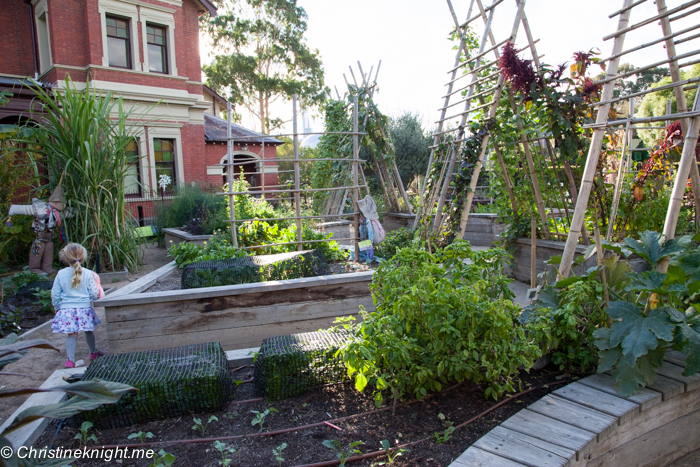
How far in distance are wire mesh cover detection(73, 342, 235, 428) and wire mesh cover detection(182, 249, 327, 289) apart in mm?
1538

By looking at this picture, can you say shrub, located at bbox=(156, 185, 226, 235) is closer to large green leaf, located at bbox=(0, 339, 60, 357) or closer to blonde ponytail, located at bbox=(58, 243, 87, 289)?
blonde ponytail, located at bbox=(58, 243, 87, 289)

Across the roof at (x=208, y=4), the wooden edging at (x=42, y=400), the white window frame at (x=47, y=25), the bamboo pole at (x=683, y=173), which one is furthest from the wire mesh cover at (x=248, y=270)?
the roof at (x=208, y=4)

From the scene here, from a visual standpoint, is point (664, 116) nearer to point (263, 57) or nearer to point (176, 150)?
point (176, 150)

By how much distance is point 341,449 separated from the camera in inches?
73.6

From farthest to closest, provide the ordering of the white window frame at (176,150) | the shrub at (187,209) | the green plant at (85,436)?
the white window frame at (176,150) < the shrub at (187,209) < the green plant at (85,436)

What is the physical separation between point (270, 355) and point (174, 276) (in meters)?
3.01

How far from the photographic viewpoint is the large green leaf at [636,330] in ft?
6.79

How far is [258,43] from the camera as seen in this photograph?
25.4 metres

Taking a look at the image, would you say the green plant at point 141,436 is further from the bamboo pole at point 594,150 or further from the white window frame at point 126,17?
the white window frame at point 126,17

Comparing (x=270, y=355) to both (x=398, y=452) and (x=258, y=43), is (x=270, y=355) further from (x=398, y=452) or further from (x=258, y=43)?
(x=258, y=43)

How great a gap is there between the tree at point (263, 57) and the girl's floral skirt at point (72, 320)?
2392 centimetres

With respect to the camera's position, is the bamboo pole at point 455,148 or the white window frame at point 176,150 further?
the white window frame at point 176,150

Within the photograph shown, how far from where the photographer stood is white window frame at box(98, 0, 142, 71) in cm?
1298

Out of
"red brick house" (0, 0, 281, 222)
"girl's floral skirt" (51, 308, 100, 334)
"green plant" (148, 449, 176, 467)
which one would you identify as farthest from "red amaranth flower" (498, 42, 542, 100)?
"red brick house" (0, 0, 281, 222)
